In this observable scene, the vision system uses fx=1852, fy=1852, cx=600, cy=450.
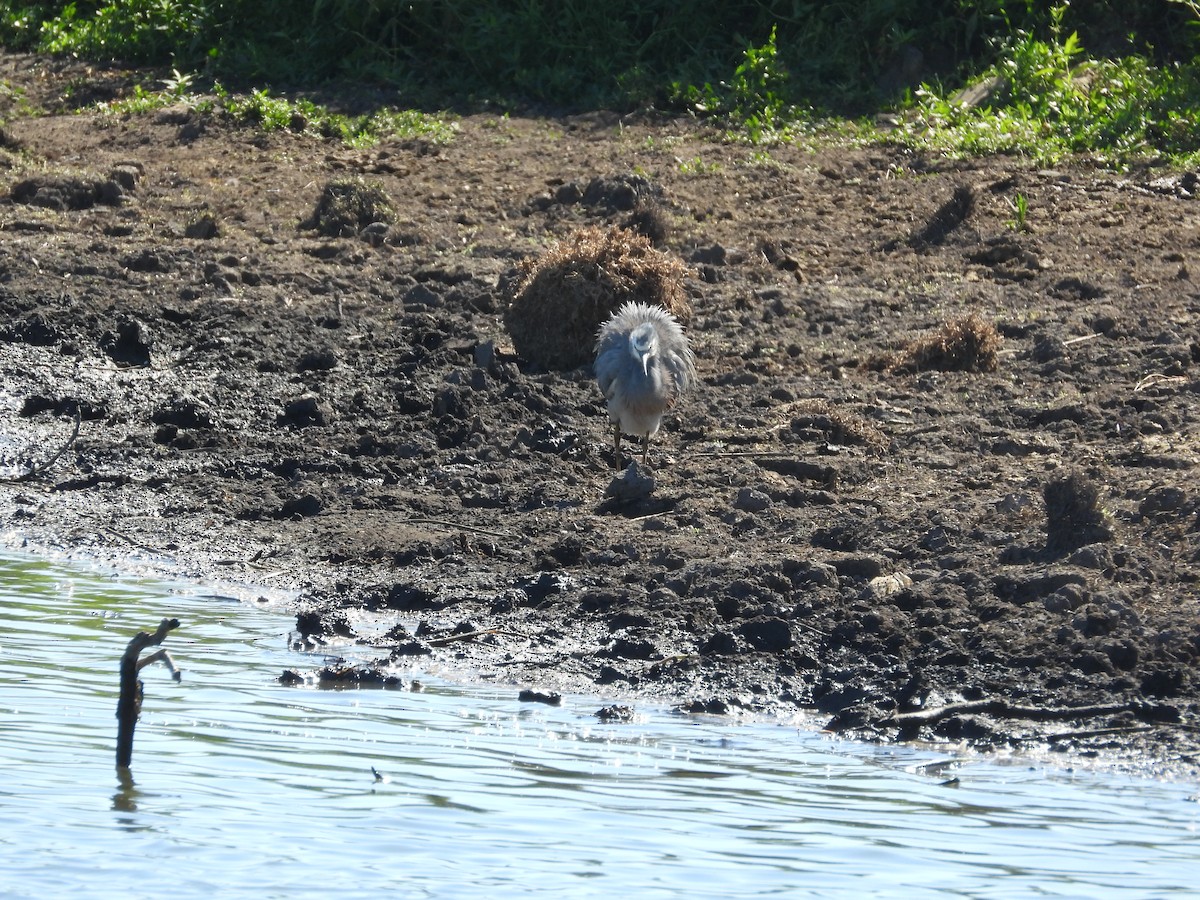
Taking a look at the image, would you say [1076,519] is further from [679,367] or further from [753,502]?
[679,367]

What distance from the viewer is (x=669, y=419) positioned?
35.1ft

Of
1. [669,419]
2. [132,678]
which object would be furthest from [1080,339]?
[132,678]

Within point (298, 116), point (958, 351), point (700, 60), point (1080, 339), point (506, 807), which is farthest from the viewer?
point (700, 60)

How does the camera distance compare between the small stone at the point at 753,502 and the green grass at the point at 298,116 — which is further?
the green grass at the point at 298,116

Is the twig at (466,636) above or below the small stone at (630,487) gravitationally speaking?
below

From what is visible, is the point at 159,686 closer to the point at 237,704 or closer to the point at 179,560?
the point at 237,704

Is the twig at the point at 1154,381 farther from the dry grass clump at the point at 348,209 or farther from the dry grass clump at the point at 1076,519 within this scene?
the dry grass clump at the point at 348,209

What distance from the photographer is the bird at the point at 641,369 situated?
9.62 metres

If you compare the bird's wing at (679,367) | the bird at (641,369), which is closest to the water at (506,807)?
the bird at (641,369)

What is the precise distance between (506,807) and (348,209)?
875cm

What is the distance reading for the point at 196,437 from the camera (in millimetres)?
10547

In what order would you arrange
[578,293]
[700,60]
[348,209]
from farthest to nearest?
[700,60], [348,209], [578,293]

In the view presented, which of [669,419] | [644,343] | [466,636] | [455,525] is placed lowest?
[466,636]

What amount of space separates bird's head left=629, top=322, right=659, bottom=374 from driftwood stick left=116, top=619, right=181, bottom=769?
14.1ft
